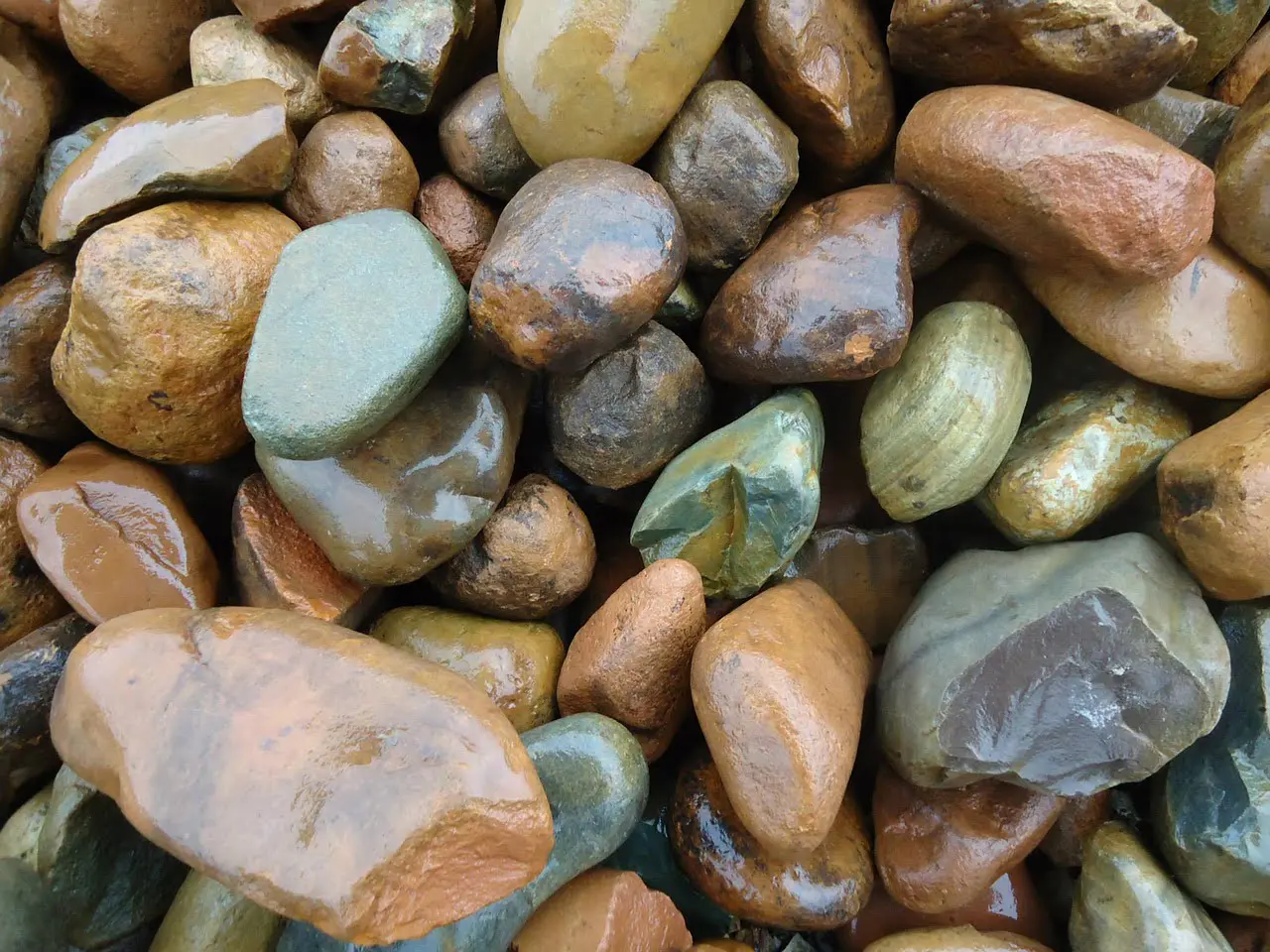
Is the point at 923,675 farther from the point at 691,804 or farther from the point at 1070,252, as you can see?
the point at 1070,252

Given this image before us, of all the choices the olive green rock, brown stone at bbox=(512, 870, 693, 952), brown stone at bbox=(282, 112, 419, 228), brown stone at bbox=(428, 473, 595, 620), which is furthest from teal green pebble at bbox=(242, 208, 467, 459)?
the olive green rock

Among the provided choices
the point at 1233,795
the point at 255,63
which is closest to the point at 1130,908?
the point at 1233,795

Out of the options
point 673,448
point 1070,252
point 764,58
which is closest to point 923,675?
point 673,448

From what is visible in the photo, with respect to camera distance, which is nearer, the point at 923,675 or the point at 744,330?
the point at 923,675

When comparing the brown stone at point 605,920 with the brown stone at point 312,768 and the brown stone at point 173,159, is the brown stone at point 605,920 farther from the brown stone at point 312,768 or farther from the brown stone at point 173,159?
the brown stone at point 173,159

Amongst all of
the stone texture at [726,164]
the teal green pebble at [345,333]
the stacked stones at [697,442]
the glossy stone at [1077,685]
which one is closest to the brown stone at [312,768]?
the stacked stones at [697,442]

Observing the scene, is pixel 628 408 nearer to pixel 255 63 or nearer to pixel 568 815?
pixel 568 815
